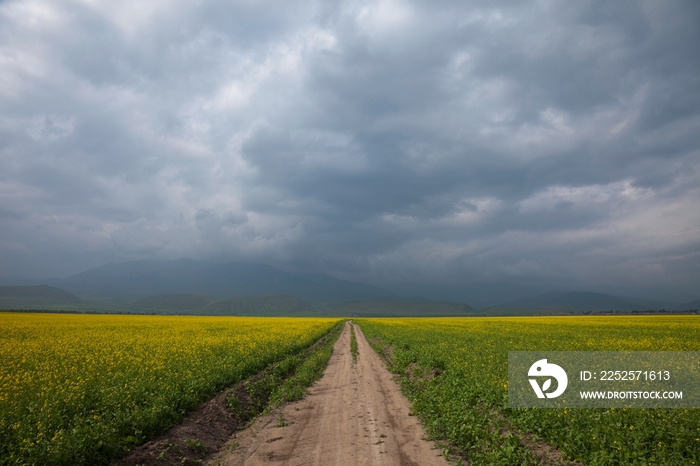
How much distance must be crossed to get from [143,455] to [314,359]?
15.8 meters

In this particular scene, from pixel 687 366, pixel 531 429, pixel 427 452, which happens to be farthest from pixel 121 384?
pixel 687 366

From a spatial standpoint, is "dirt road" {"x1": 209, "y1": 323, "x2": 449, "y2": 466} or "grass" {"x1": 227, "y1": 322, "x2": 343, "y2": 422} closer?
"dirt road" {"x1": 209, "y1": 323, "x2": 449, "y2": 466}

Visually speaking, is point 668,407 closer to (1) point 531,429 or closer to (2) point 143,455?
(1) point 531,429

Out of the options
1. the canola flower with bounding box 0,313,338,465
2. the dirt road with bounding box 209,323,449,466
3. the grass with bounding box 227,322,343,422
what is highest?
the canola flower with bounding box 0,313,338,465

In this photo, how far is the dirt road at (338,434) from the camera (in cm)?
909

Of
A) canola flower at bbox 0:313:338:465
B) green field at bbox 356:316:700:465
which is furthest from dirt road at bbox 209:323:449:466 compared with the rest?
canola flower at bbox 0:313:338:465

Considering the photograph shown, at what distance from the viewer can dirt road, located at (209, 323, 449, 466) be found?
29.8ft

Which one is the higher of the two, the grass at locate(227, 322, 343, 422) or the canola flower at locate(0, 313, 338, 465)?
the canola flower at locate(0, 313, 338, 465)

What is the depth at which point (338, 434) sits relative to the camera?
35.3 feet

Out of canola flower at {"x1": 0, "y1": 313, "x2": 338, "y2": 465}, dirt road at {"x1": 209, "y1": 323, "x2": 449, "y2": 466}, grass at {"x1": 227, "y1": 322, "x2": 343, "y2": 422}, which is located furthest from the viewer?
grass at {"x1": 227, "y1": 322, "x2": 343, "y2": 422}

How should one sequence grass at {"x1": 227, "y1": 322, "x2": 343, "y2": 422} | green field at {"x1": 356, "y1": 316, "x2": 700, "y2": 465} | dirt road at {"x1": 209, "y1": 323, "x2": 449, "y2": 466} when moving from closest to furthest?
1. green field at {"x1": 356, "y1": 316, "x2": 700, "y2": 465}
2. dirt road at {"x1": 209, "y1": 323, "x2": 449, "y2": 466}
3. grass at {"x1": 227, "y1": 322, "x2": 343, "y2": 422}

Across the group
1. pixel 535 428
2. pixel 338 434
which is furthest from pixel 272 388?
pixel 535 428

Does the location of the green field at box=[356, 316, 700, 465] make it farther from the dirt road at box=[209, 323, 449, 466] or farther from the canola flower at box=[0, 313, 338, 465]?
the canola flower at box=[0, 313, 338, 465]

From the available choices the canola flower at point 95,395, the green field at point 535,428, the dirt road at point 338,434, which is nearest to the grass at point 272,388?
the dirt road at point 338,434
